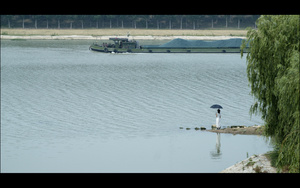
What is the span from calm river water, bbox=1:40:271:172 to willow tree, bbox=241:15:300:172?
5146 millimetres

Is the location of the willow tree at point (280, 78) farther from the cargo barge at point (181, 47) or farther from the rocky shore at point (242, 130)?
the cargo barge at point (181, 47)

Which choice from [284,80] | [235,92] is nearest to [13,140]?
[284,80]

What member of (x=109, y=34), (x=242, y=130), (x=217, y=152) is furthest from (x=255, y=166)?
(x=109, y=34)

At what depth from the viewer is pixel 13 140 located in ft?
122

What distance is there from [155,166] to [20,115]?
2031cm

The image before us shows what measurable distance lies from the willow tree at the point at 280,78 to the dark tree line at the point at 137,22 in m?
139

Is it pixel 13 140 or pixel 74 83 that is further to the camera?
pixel 74 83

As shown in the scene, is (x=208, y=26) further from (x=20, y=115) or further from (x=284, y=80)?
(x=284, y=80)

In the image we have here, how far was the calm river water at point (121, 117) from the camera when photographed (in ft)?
103

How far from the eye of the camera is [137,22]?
167 meters

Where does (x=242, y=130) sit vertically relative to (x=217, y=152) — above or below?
above

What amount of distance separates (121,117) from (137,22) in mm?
124448

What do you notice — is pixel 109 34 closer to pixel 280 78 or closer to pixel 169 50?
pixel 169 50

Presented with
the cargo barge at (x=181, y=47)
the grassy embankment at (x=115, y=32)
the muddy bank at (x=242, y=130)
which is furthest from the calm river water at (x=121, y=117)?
the grassy embankment at (x=115, y=32)
